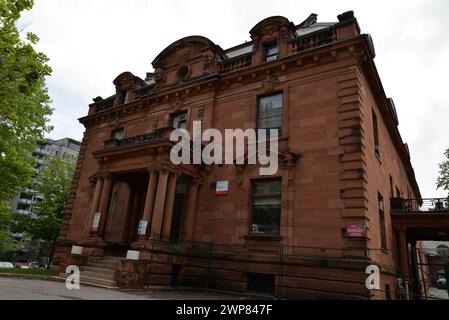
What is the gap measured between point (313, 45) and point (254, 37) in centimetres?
362

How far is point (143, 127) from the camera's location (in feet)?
69.5

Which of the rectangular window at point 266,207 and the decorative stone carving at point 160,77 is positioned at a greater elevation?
the decorative stone carving at point 160,77

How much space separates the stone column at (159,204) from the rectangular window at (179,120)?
5.12 meters

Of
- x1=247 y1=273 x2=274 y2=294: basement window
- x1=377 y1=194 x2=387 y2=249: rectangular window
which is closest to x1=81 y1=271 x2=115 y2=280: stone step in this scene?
x1=247 y1=273 x2=274 y2=294: basement window

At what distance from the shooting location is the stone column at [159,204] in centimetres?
1427

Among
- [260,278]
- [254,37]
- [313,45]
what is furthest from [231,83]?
[260,278]

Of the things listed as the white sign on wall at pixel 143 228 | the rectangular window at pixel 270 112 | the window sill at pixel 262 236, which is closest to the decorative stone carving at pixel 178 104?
the rectangular window at pixel 270 112

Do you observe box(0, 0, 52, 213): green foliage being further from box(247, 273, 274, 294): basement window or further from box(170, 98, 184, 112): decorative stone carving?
box(247, 273, 274, 294): basement window

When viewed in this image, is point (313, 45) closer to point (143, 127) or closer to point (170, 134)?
point (170, 134)

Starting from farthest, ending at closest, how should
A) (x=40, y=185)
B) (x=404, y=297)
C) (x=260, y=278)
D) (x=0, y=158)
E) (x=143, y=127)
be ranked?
1. (x=40, y=185)
2. (x=143, y=127)
3. (x=0, y=158)
4. (x=404, y=297)
5. (x=260, y=278)

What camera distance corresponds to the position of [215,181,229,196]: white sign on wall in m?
16.0

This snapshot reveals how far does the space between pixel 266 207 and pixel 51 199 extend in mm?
23981

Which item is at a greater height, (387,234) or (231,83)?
(231,83)

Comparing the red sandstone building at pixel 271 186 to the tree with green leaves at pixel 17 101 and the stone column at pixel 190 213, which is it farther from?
the tree with green leaves at pixel 17 101
